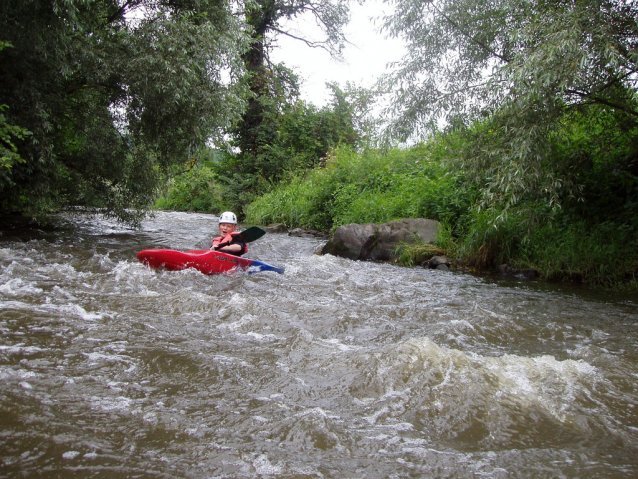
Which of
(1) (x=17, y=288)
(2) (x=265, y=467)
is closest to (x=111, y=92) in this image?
(1) (x=17, y=288)

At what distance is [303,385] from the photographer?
2.84 m

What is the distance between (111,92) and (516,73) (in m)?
7.33

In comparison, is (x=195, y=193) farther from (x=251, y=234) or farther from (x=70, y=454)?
(x=70, y=454)

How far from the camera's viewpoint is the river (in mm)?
2018

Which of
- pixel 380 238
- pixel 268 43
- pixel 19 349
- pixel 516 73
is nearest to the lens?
pixel 19 349

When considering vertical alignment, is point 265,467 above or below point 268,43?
below

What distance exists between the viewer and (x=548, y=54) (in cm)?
496

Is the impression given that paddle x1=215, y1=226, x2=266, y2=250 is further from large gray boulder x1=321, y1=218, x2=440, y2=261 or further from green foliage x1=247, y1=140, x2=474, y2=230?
green foliage x1=247, y1=140, x2=474, y2=230

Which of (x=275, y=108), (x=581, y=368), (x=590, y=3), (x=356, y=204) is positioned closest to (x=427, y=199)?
(x=356, y=204)

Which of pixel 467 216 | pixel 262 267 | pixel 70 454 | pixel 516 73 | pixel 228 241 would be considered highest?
pixel 516 73

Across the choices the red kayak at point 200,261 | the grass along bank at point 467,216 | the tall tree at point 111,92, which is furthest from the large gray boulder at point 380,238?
the tall tree at point 111,92

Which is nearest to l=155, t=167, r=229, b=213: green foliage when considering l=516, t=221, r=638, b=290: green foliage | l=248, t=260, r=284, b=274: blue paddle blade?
l=248, t=260, r=284, b=274: blue paddle blade

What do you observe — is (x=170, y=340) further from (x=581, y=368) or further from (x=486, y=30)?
(x=486, y=30)

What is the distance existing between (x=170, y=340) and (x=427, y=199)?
7655 millimetres
